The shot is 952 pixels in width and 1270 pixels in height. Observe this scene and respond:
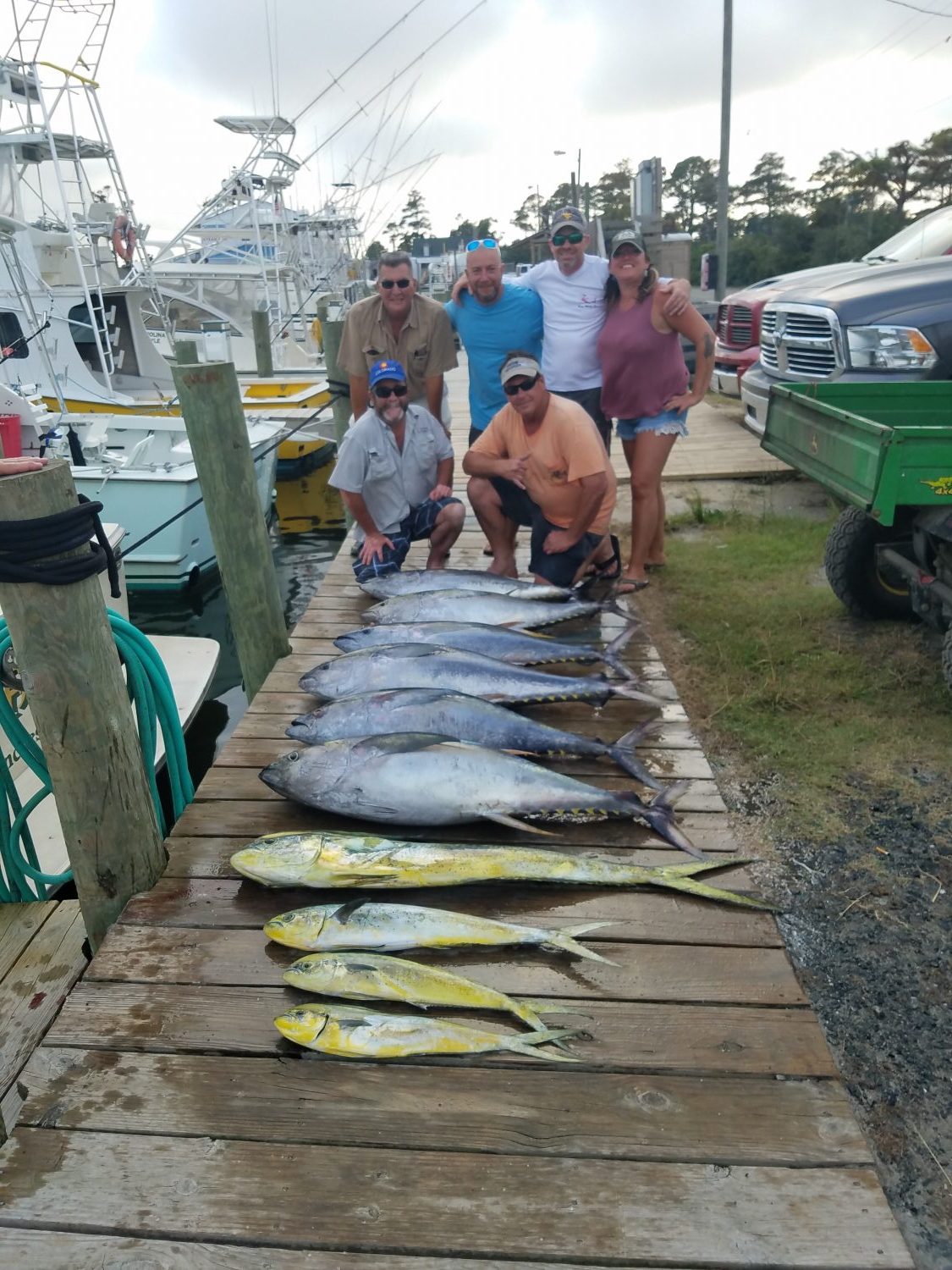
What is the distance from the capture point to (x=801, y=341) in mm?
7270

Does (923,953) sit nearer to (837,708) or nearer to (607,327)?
(837,708)

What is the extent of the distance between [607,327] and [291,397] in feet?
35.6

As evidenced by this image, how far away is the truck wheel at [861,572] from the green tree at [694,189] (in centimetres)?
5120

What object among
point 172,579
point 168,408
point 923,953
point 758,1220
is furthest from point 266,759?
point 168,408

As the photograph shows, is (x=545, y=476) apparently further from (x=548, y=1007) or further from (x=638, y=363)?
Answer: (x=548, y=1007)

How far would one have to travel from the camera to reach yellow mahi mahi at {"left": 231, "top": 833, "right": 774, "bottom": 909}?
236 cm

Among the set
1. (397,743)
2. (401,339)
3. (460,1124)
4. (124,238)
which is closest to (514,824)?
(397,743)

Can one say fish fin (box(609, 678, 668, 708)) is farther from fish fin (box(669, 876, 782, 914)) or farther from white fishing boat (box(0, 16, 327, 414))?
white fishing boat (box(0, 16, 327, 414))

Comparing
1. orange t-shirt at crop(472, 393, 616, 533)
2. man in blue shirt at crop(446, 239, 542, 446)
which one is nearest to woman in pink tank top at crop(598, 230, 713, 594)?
man in blue shirt at crop(446, 239, 542, 446)

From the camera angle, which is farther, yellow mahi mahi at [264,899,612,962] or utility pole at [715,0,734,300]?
utility pole at [715,0,734,300]

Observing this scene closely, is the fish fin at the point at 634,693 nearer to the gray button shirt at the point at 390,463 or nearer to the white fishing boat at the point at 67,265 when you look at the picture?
the gray button shirt at the point at 390,463

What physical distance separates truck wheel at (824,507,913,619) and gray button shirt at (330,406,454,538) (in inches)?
95.2

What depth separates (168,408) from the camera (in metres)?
12.6

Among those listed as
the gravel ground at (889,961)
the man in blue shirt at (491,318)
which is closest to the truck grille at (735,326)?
the man in blue shirt at (491,318)
